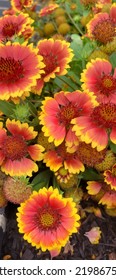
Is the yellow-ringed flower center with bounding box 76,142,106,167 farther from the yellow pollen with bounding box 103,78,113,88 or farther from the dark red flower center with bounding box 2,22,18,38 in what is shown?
the dark red flower center with bounding box 2,22,18,38

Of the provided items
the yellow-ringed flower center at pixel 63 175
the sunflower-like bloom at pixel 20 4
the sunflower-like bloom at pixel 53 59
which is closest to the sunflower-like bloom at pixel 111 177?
the yellow-ringed flower center at pixel 63 175

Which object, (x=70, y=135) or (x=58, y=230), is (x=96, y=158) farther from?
(x=58, y=230)

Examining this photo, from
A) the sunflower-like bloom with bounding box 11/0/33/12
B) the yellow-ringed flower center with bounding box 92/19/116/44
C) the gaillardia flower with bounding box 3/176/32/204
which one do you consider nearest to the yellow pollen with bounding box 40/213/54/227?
the gaillardia flower with bounding box 3/176/32/204

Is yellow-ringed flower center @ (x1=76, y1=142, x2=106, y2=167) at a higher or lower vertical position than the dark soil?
higher

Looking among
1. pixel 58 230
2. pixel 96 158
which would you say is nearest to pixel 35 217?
pixel 58 230

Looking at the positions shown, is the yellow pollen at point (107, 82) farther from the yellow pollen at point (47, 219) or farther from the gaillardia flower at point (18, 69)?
the yellow pollen at point (47, 219)

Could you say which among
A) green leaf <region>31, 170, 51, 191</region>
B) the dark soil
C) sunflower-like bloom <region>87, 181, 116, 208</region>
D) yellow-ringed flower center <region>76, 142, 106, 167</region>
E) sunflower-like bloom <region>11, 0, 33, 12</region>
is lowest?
the dark soil
